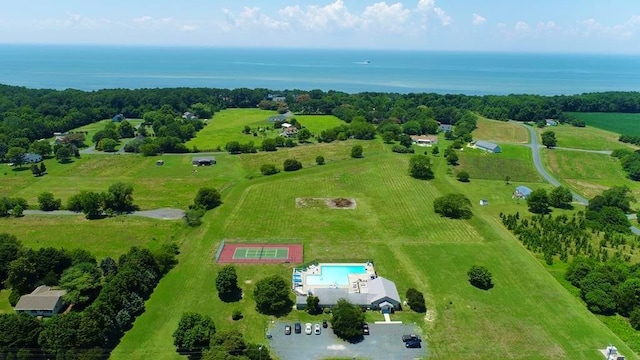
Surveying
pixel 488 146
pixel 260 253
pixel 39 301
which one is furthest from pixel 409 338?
pixel 488 146

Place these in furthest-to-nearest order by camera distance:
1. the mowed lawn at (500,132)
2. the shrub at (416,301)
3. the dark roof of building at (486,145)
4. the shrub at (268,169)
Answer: the mowed lawn at (500,132) → the dark roof of building at (486,145) → the shrub at (268,169) → the shrub at (416,301)

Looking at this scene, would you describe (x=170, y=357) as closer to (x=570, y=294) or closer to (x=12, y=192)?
(x=570, y=294)

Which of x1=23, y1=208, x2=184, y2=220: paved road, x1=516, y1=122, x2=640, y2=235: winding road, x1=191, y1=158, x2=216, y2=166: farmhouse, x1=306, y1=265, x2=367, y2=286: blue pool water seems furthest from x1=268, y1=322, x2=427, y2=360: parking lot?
x1=191, y1=158, x2=216, y2=166: farmhouse

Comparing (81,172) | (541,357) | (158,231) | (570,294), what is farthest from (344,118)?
(541,357)

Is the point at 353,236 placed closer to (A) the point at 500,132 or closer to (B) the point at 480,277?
(B) the point at 480,277

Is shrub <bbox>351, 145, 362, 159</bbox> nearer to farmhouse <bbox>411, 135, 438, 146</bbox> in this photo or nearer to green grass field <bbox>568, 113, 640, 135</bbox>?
farmhouse <bbox>411, 135, 438, 146</bbox>

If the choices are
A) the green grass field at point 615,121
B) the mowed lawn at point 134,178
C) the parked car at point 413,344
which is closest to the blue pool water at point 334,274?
the parked car at point 413,344

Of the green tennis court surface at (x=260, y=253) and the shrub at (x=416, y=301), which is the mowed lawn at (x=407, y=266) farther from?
the green tennis court surface at (x=260, y=253)
